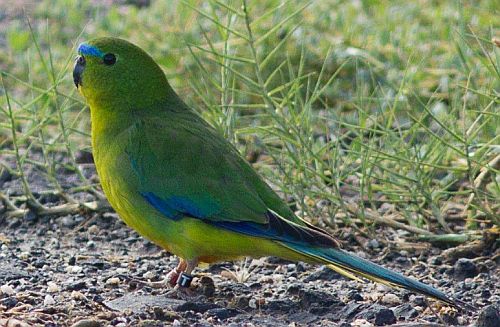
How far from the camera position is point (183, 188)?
177 inches

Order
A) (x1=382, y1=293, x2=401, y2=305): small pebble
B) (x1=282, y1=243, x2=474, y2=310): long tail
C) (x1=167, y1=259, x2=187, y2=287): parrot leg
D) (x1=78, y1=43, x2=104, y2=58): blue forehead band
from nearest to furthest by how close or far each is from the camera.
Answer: (x1=282, y1=243, x2=474, y2=310): long tail < (x1=382, y1=293, x2=401, y2=305): small pebble < (x1=167, y1=259, x2=187, y2=287): parrot leg < (x1=78, y1=43, x2=104, y2=58): blue forehead band

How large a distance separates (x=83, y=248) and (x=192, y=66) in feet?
7.42

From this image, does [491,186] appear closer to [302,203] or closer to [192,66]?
[302,203]

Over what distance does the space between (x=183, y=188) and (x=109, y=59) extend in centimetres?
76

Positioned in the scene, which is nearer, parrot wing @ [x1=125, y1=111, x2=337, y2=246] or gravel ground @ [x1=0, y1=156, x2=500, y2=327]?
gravel ground @ [x1=0, y1=156, x2=500, y2=327]

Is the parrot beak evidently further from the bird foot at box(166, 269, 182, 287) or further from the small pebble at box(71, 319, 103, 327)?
the small pebble at box(71, 319, 103, 327)

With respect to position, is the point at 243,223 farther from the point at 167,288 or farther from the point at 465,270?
the point at 465,270

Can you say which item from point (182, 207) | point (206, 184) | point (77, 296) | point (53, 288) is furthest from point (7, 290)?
point (206, 184)

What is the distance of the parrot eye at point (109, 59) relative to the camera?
16.1ft

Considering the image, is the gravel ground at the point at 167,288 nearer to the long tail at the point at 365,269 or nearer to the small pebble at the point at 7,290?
the small pebble at the point at 7,290

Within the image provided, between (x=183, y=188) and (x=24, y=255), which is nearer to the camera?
(x=183, y=188)

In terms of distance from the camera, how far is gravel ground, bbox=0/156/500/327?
4105 millimetres

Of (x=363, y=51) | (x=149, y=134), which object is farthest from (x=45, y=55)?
(x=149, y=134)

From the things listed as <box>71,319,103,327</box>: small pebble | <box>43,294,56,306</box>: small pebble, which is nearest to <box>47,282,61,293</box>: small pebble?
<box>43,294,56,306</box>: small pebble
